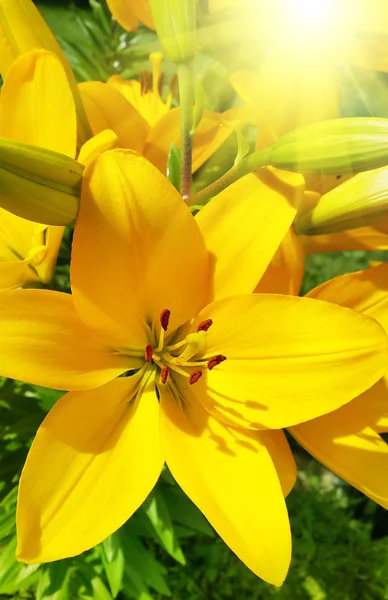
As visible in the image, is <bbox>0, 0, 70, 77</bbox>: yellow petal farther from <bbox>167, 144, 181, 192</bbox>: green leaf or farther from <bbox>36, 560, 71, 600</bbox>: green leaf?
<bbox>36, 560, 71, 600</bbox>: green leaf

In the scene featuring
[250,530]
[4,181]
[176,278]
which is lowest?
[250,530]

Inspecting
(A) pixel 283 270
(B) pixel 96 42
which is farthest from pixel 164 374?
(B) pixel 96 42

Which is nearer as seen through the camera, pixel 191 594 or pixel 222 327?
pixel 222 327

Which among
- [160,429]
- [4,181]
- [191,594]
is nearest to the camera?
[4,181]

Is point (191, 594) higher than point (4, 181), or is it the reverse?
point (4, 181)

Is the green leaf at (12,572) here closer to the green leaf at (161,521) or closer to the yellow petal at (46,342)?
the green leaf at (161,521)

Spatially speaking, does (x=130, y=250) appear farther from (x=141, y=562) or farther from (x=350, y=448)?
(x=141, y=562)

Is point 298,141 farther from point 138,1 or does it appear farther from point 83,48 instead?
point 83,48

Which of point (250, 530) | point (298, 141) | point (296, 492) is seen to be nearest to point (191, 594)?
point (296, 492)
